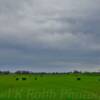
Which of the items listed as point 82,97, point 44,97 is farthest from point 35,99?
point 82,97

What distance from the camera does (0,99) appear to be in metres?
33.6

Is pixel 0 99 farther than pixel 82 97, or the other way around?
pixel 82 97

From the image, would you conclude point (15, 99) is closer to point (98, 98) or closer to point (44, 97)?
point (44, 97)

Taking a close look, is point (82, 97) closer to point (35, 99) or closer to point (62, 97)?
point (62, 97)

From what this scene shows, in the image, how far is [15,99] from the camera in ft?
110

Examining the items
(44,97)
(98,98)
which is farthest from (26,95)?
(98,98)

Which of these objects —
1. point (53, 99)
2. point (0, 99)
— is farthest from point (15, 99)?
point (53, 99)

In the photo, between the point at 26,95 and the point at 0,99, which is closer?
the point at 0,99

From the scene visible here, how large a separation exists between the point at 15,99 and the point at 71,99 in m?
5.45

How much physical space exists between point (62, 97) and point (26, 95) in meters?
3.76

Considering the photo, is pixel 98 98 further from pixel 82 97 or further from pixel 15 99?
pixel 15 99

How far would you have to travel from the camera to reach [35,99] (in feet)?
111

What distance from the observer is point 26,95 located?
117ft

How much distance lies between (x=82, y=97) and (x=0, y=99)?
8.37m
